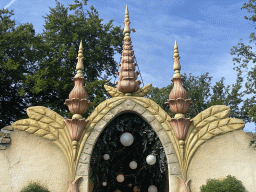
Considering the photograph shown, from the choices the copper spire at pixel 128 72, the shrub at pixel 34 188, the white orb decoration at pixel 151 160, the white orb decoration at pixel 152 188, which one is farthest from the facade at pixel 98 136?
the white orb decoration at pixel 152 188

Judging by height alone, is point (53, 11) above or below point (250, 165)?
above

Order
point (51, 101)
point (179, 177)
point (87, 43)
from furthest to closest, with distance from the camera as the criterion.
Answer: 1. point (87, 43)
2. point (51, 101)
3. point (179, 177)

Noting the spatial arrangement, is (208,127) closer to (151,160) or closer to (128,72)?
(151,160)

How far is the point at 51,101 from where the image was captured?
15.2 metres

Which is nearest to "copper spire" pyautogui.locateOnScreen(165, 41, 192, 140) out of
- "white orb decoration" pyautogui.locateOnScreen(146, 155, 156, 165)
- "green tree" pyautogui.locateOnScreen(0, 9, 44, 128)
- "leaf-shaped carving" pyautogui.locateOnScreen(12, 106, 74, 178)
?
"white orb decoration" pyautogui.locateOnScreen(146, 155, 156, 165)

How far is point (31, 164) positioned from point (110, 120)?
2126 millimetres

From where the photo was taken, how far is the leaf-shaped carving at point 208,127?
6934mm

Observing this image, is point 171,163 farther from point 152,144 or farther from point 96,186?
point 96,186

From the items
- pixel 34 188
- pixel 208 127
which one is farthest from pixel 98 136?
pixel 208 127

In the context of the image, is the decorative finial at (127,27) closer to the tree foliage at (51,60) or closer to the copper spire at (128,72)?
the copper spire at (128,72)

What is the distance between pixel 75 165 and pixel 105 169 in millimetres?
1177

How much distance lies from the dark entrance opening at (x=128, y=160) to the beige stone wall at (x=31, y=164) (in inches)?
36.4

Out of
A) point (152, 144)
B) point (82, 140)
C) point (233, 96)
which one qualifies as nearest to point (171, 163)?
point (152, 144)

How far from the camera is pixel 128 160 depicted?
8555mm
